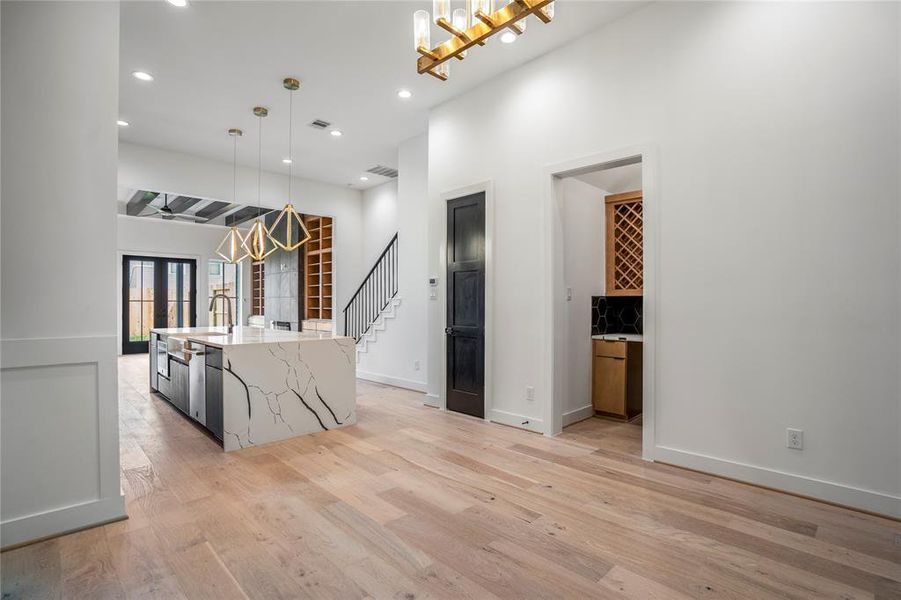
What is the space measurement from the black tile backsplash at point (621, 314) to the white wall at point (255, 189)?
4686 mm

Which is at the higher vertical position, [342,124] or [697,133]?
[342,124]

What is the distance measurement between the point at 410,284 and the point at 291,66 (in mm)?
2868

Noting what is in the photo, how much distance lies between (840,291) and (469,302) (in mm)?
2886

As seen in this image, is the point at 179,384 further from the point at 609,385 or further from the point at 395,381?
the point at 609,385

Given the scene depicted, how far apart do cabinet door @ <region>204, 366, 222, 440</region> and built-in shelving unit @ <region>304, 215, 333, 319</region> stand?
5073mm

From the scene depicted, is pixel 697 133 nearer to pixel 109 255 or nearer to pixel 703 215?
pixel 703 215

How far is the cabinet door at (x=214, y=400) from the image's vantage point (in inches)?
142

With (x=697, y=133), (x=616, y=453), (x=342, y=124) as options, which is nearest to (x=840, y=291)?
(x=697, y=133)

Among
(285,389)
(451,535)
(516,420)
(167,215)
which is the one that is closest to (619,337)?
(516,420)

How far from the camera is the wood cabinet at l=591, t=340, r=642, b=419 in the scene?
445 cm

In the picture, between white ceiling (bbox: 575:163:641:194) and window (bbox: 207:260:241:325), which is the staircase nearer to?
white ceiling (bbox: 575:163:641:194)

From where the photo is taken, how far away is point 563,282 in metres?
4.10

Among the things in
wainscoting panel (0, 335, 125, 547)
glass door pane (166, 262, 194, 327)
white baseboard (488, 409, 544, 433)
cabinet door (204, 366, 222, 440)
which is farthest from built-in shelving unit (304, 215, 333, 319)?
wainscoting panel (0, 335, 125, 547)

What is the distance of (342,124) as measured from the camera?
216 inches
